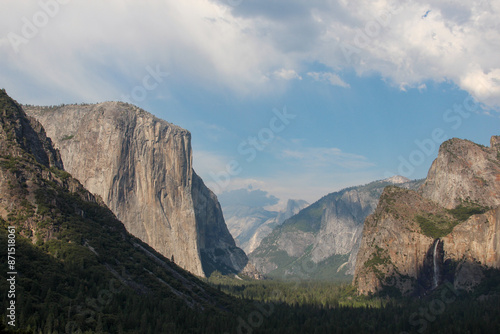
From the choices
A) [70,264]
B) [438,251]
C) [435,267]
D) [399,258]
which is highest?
[438,251]

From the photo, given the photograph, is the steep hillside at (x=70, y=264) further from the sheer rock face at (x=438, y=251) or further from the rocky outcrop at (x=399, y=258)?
the sheer rock face at (x=438, y=251)

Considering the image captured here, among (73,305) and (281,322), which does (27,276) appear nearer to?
(73,305)

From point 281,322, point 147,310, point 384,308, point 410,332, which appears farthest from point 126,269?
point 384,308

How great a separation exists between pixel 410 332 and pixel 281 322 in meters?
34.6

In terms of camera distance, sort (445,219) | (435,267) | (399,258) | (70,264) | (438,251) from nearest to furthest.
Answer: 1. (70,264)
2. (435,267)
3. (438,251)
4. (399,258)
5. (445,219)

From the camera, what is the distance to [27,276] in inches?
3184

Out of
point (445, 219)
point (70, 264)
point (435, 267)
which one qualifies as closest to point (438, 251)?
point (435, 267)

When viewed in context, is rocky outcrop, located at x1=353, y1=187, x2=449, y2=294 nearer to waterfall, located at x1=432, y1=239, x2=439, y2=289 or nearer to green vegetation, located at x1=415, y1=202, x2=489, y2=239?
green vegetation, located at x1=415, y1=202, x2=489, y2=239

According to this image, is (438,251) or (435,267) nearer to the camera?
(435,267)

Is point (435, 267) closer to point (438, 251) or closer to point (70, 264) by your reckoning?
point (438, 251)

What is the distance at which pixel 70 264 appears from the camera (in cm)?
9181

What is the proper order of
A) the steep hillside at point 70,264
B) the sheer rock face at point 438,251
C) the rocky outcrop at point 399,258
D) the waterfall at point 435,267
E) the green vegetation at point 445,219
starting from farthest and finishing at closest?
the green vegetation at point 445,219 < the rocky outcrop at point 399,258 < the waterfall at point 435,267 < the sheer rock face at point 438,251 < the steep hillside at point 70,264

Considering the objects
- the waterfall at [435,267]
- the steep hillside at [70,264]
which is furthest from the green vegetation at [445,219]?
the steep hillside at [70,264]

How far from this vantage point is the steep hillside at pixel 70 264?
78.1 m
